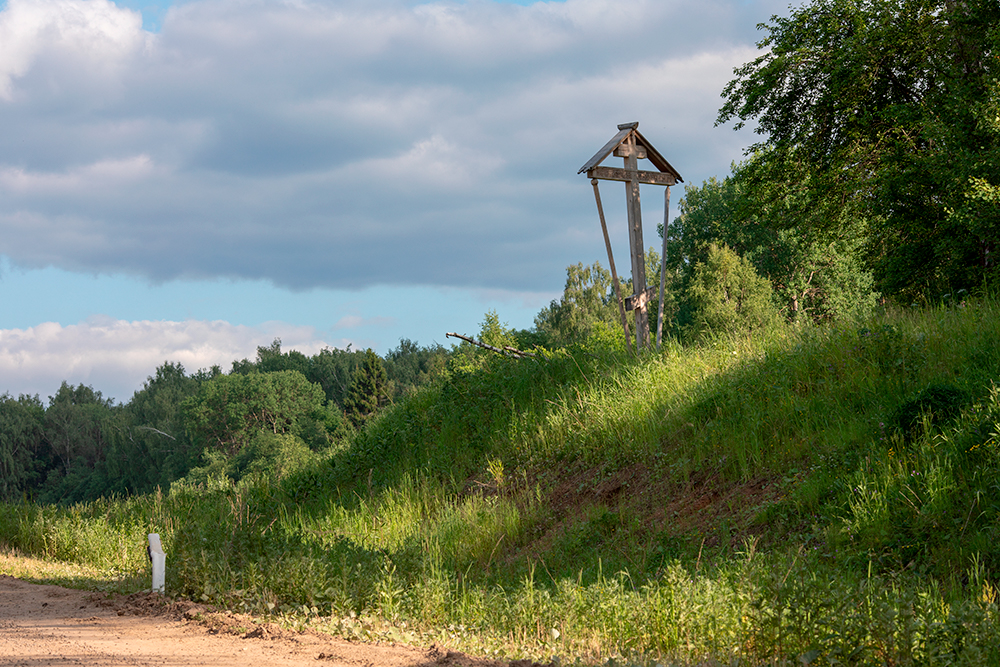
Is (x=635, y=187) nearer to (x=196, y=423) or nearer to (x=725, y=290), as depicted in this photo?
(x=725, y=290)

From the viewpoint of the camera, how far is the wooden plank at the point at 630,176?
1511 centimetres

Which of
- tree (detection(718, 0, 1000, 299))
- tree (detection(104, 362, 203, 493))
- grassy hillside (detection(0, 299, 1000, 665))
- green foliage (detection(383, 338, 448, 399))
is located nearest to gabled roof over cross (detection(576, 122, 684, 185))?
grassy hillside (detection(0, 299, 1000, 665))

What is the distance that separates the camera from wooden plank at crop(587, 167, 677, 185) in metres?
15.1

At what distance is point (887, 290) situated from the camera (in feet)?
56.5

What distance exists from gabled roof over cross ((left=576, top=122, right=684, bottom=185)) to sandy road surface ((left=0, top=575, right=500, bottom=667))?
35.8ft

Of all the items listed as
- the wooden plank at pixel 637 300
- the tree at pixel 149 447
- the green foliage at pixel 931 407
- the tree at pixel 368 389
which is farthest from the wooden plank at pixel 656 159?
the tree at pixel 149 447

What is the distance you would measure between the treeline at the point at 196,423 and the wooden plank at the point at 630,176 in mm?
37919

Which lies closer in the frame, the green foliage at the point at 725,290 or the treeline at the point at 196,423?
the green foliage at the point at 725,290

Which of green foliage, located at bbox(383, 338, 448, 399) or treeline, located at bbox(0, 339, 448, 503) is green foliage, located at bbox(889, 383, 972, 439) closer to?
treeline, located at bbox(0, 339, 448, 503)

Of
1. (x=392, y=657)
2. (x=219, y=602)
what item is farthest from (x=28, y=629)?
(x=392, y=657)

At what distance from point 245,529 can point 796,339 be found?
874 centimetres

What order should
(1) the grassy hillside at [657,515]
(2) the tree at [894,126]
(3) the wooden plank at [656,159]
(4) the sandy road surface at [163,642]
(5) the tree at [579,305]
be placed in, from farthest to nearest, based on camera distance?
(5) the tree at [579,305], (3) the wooden plank at [656,159], (2) the tree at [894,126], (1) the grassy hillside at [657,515], (4) the sandy road surface at [163,642]

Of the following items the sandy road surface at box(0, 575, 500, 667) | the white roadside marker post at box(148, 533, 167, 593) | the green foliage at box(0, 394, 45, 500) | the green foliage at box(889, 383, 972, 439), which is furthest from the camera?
the green foliage at box(0, 394, 45, 500)

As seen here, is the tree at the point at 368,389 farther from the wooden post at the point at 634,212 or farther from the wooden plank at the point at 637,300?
the wooden plank at the point at 637,300
